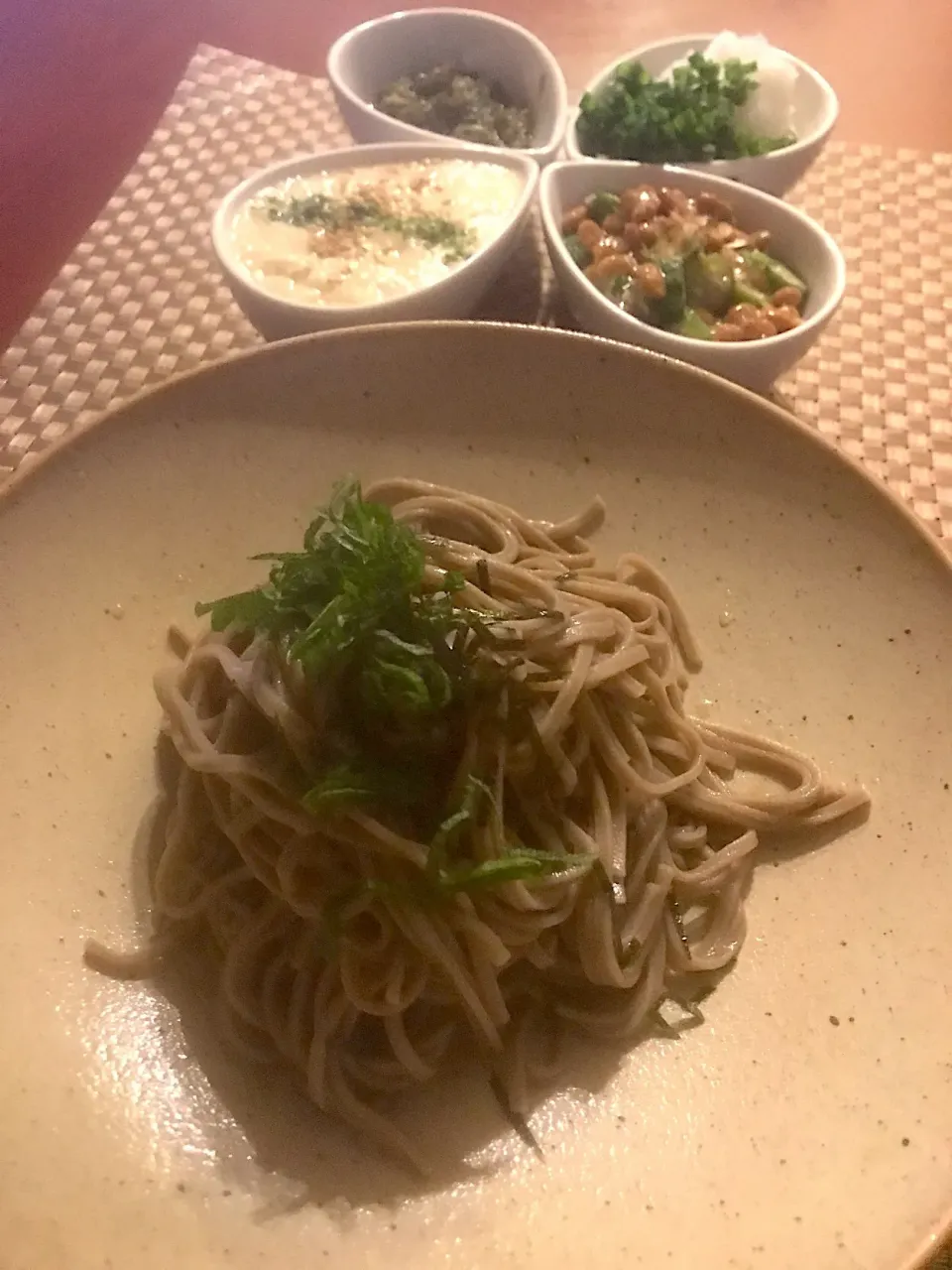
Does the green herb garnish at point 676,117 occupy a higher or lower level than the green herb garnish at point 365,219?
higher

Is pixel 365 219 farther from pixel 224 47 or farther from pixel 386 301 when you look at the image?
pixel 224 47

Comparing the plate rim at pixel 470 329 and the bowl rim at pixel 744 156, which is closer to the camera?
the plate rim at pixel 470 329

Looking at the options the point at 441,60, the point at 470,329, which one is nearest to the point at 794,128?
the point at 441,60

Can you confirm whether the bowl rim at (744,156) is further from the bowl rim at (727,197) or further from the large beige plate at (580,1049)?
the large beige plate at (580,1049)

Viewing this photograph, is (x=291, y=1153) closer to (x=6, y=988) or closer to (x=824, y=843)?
(x=6, y=988)

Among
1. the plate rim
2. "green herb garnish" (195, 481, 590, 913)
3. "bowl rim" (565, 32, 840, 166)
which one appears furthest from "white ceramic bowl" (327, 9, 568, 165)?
"green herb garnish" (195, 481, 590, 913)

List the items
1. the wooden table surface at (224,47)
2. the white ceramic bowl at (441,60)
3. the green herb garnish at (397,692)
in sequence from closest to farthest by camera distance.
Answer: the green herb garnish at (397,692) → the white ceramic bowl at (441,60) → the wooden table surface at (224,47)

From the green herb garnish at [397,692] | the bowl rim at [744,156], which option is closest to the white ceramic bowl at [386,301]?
the bowl rim at [744,156]
